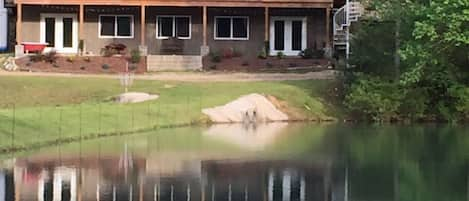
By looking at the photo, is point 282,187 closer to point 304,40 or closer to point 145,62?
point 145,62

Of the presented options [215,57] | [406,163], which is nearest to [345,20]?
[215,57]

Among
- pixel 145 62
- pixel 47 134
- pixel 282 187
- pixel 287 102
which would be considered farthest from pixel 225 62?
pixel 282 187

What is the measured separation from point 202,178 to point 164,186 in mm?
1654

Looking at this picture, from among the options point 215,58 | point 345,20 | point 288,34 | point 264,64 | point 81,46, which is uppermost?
point 345,20

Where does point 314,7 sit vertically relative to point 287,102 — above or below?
above

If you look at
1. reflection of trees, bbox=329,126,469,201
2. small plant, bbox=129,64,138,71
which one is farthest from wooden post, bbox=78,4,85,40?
reflection of trees, bbox=329,126,469,201

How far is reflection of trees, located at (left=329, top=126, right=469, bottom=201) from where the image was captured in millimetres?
20641

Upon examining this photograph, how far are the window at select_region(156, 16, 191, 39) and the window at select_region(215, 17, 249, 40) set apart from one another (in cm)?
164

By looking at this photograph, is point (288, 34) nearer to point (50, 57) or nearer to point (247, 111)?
point (50, 57)

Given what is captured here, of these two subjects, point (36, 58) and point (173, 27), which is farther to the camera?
point (173, 27)

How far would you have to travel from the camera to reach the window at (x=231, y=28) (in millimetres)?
57938

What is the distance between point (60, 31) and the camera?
2266 inches

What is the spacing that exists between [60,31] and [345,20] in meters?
15.9

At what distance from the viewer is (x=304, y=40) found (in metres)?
57.7
